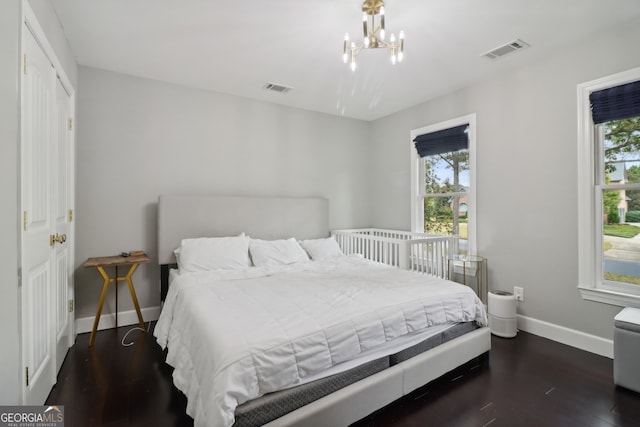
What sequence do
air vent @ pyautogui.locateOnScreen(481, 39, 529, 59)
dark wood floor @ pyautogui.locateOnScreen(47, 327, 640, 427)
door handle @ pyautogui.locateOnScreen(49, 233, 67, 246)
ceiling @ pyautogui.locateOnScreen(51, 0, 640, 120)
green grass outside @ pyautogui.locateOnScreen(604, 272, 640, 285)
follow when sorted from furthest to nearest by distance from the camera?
air vent @ pyautogui.locateOnScreen(481, 39, 529, 59) → green grass outside @ pyautogui.locateOnScreen(604, 272, 640, 285) → ceiling @ pyautogui.locateOnScreen(51, 0, 640, 120) → door handle @ pyautogui.locateOnScreen(49, 233, 67, 246) → dark wood floor @ pyautogui.locateOnScreen(47, 327, 640, 427)

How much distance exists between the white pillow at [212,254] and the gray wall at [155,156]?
59 centimetres

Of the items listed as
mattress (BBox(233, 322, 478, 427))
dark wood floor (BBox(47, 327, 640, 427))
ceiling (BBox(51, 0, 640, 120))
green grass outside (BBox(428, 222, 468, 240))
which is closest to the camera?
mattress (BBox(233, 322, 478, 427))

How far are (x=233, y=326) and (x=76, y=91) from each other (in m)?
2.87

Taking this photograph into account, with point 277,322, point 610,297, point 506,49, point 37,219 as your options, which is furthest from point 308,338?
point 506,49

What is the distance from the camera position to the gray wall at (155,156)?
299cm

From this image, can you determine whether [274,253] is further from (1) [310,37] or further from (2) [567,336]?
(2) [567,336]

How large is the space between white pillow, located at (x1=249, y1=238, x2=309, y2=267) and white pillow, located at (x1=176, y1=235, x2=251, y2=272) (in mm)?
95

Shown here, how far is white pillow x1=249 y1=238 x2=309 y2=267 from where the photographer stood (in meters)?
3.24

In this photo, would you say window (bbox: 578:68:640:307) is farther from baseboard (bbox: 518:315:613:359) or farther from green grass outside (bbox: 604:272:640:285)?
baseboard (bbox: 518:315:613:359)

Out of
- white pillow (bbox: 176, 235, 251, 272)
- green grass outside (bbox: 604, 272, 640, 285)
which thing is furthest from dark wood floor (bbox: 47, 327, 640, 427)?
white pillow (bbox: 176, 235, 251, 272)

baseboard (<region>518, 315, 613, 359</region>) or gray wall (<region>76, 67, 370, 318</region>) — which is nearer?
baseboard (<region>518, 315, 613, 359</region>)

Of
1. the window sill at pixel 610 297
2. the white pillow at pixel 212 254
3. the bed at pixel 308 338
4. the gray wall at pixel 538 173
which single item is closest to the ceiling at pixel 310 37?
the gray wall at pixel 538 173

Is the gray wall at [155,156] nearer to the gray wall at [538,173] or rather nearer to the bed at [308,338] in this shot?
the bed at [308,338]

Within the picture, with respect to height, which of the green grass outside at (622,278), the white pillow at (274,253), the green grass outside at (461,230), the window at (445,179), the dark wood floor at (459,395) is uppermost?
the window at (445,179)
